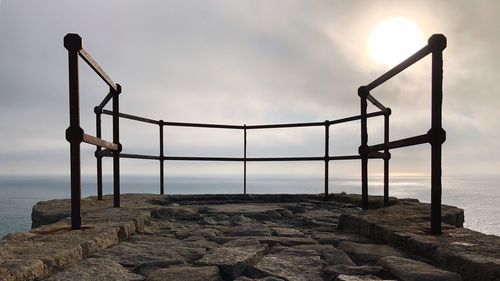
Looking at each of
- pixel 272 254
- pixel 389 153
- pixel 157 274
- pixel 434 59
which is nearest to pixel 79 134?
pixel 157 274

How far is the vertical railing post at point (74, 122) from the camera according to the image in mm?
2598

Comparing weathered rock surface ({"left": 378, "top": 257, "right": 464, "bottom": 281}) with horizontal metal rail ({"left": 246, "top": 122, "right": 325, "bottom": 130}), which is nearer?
weathered rock surface ({"left": 378, "top": 257, "right": 464, "bottom": 281})

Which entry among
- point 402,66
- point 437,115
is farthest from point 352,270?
point 402,66

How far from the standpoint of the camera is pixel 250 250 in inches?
90.7

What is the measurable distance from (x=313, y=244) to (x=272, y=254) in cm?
41

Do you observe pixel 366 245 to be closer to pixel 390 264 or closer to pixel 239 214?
pixel 390 264

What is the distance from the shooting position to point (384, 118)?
14.3 ft

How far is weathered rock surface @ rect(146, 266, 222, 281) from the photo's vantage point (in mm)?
1793

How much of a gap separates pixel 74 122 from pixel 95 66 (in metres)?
0.60

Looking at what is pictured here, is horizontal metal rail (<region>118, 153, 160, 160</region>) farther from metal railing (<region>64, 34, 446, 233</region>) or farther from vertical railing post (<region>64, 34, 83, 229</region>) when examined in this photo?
vertical railing post (<region>64, 34, 83, 229</region>)

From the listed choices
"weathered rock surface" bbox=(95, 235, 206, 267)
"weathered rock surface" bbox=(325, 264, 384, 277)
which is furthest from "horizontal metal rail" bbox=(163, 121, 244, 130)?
"weathered rock surface" bbox=(325, 264, 384, 277)

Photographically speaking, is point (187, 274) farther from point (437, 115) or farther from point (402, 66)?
point (402, 66)

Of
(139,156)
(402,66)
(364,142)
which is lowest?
(139,156)

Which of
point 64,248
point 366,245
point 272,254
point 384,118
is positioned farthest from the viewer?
point 384,118
